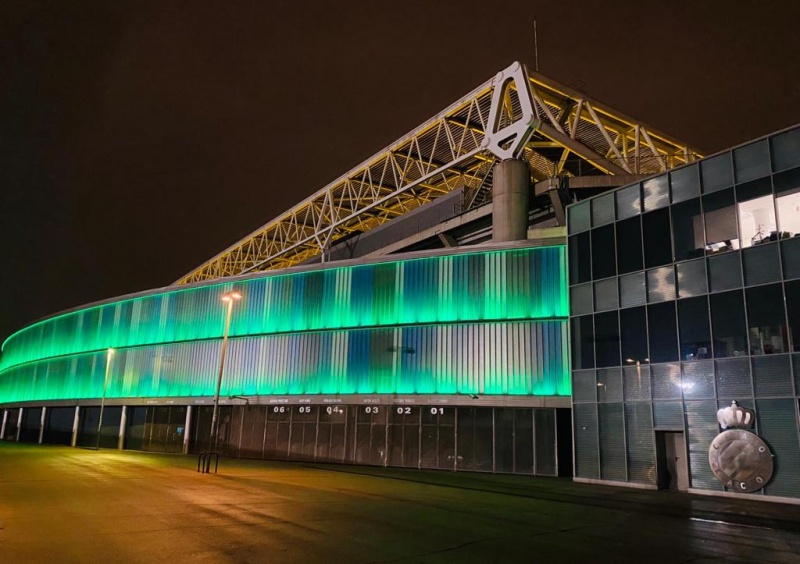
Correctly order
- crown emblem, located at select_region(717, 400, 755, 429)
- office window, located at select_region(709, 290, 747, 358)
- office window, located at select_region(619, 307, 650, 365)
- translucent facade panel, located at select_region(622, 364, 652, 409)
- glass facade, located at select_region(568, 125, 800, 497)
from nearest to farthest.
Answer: glass facade, located at select_region(568, 125, 800, 497), crown emblem, located at select_region(717, 400, 755, 429), office window, located at select_region(709, 290, 747, 358), translucent facade panel, located at select_region(622, 364, 652, 409), office window, located at select_region(619, 307, 650, 365)

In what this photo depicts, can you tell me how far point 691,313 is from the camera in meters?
25.2

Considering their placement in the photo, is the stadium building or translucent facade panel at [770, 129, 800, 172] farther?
the stadium building

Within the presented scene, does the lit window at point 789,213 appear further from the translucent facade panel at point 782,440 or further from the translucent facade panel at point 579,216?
the translucent facade panel at point 579,216

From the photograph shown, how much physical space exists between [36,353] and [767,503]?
69.3m

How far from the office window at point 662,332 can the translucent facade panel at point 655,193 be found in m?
4.70

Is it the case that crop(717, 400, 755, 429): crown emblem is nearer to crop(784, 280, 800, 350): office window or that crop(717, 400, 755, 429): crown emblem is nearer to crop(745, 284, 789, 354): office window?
crop(745, 284, 789, 354): office window

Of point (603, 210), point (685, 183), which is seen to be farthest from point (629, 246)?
point (685, 183)

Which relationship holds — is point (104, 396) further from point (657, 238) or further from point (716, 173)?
point (716, 173)

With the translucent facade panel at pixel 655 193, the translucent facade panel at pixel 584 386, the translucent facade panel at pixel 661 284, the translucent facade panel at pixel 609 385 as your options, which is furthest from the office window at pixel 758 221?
the translucent facade panel at pixel 584 386

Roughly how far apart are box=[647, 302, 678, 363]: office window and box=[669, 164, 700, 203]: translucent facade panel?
4.92m

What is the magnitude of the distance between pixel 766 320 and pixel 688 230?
517cm

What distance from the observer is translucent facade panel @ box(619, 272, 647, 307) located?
27078 millimetres

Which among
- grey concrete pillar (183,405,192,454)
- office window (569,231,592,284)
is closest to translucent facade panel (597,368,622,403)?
office window (569,231,592,284)

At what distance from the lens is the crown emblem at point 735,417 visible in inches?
889
